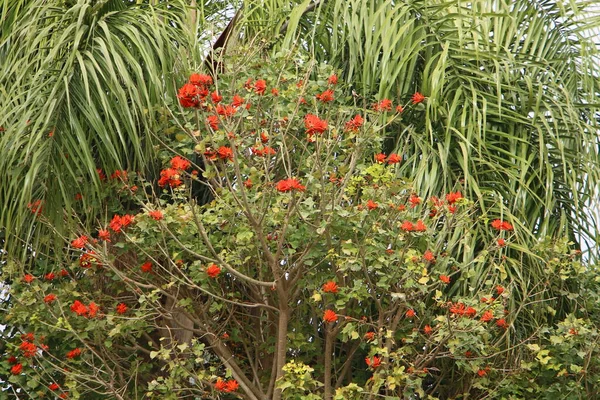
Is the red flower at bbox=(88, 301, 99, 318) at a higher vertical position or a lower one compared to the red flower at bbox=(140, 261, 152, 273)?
lower

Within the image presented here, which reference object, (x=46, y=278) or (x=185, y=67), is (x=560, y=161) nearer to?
(x=185, y=67)

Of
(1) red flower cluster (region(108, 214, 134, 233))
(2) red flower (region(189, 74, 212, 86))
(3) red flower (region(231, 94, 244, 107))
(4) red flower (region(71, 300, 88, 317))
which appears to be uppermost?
(2) red flower (region(189, 74, 212, 86))

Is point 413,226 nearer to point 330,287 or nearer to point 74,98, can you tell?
point 330,287

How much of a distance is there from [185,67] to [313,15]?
3.26 feet

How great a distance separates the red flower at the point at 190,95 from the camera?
3.62 m

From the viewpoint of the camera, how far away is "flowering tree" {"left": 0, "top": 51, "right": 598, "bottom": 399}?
13.6ft

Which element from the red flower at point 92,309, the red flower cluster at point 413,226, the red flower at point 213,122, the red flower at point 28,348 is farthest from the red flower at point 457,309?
the red flower at point 28,348

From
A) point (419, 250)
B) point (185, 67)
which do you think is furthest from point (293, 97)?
point (419, 250)

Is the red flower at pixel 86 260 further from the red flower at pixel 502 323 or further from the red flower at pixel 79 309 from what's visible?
the red flower at pixel 502 323

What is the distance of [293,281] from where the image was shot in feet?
14.1

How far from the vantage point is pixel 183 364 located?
4340mm

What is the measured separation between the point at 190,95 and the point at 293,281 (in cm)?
103

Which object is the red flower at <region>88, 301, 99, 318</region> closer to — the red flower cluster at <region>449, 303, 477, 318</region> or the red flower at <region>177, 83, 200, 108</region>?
the red flower at <region>177, 83, 200, 108</region>

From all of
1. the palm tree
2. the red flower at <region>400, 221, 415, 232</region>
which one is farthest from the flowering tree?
the palm tree
